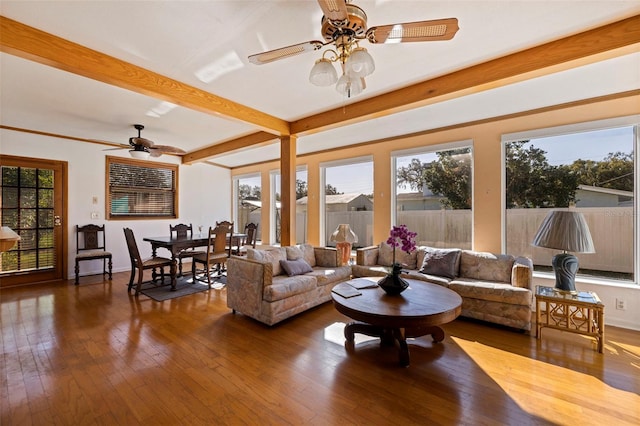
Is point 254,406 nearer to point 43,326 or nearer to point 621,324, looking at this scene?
point 43,326

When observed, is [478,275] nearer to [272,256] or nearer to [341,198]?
[272,256]

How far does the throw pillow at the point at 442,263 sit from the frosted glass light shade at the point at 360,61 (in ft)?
9.04

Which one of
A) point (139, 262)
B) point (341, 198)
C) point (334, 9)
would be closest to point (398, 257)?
point (341, 198)

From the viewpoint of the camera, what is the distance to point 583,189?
342 centimetres

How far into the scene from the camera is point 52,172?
508 cm

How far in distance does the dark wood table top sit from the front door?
5.58 m

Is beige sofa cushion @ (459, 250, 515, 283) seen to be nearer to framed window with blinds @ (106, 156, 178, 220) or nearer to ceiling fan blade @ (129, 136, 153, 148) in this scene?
ceiling fan blade @ (129, 136, 153, 148)

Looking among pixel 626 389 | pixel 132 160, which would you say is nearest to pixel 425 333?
pixel 626 389

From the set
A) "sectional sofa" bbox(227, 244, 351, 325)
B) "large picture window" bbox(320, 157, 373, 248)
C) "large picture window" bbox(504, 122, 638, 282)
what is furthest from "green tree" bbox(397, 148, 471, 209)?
"sectional sofa" bbox(227, 244, 351, 325)

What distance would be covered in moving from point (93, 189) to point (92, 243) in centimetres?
107

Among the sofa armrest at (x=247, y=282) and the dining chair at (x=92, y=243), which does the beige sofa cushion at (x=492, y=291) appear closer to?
the sofa armrest at (x=247, y=282)

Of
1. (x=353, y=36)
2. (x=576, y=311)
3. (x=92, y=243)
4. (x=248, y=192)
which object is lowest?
(x=576, y=311)

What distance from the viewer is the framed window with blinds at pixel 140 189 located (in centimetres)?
584

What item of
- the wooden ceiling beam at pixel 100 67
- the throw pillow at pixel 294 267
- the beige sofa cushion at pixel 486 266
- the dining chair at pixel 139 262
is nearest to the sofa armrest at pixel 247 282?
the throw pillow at pixel 294 267
